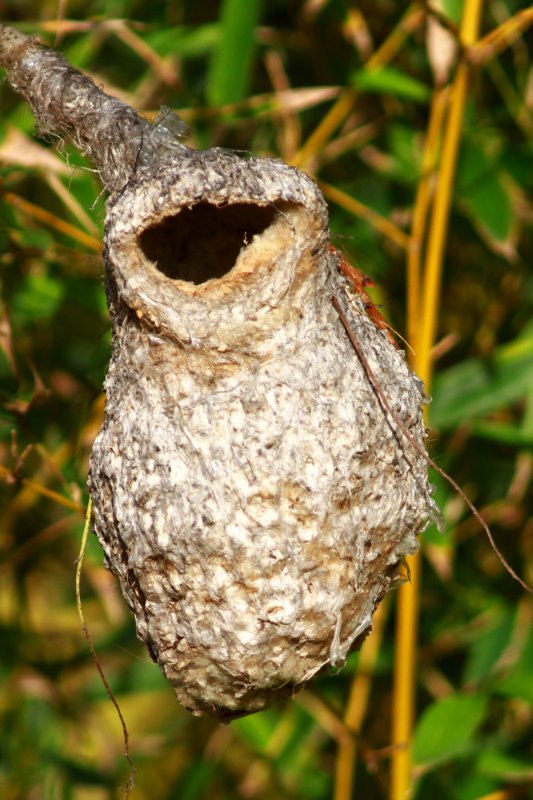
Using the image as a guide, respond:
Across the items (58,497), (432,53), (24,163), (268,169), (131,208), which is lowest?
(58,497)

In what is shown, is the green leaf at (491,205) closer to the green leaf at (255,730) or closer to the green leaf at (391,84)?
the green leaf at (391,84)

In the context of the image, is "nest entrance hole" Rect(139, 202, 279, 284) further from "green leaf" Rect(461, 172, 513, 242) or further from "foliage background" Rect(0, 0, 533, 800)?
"green leaf" Rect(461, 172, 513, 242)

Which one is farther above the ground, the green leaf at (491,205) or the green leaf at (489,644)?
the green leaf at (491,205)

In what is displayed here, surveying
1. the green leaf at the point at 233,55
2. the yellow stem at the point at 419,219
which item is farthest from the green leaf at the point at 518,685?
the green leaf at the point at 233,55

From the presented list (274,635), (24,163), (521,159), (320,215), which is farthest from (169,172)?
(521,159)

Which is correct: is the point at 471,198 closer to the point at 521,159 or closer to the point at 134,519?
the point at 521,159

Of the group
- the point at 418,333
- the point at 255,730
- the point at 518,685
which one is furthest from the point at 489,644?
the point at 418,333

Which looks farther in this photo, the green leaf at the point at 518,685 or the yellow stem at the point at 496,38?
the green leaf at the point at 518,685
